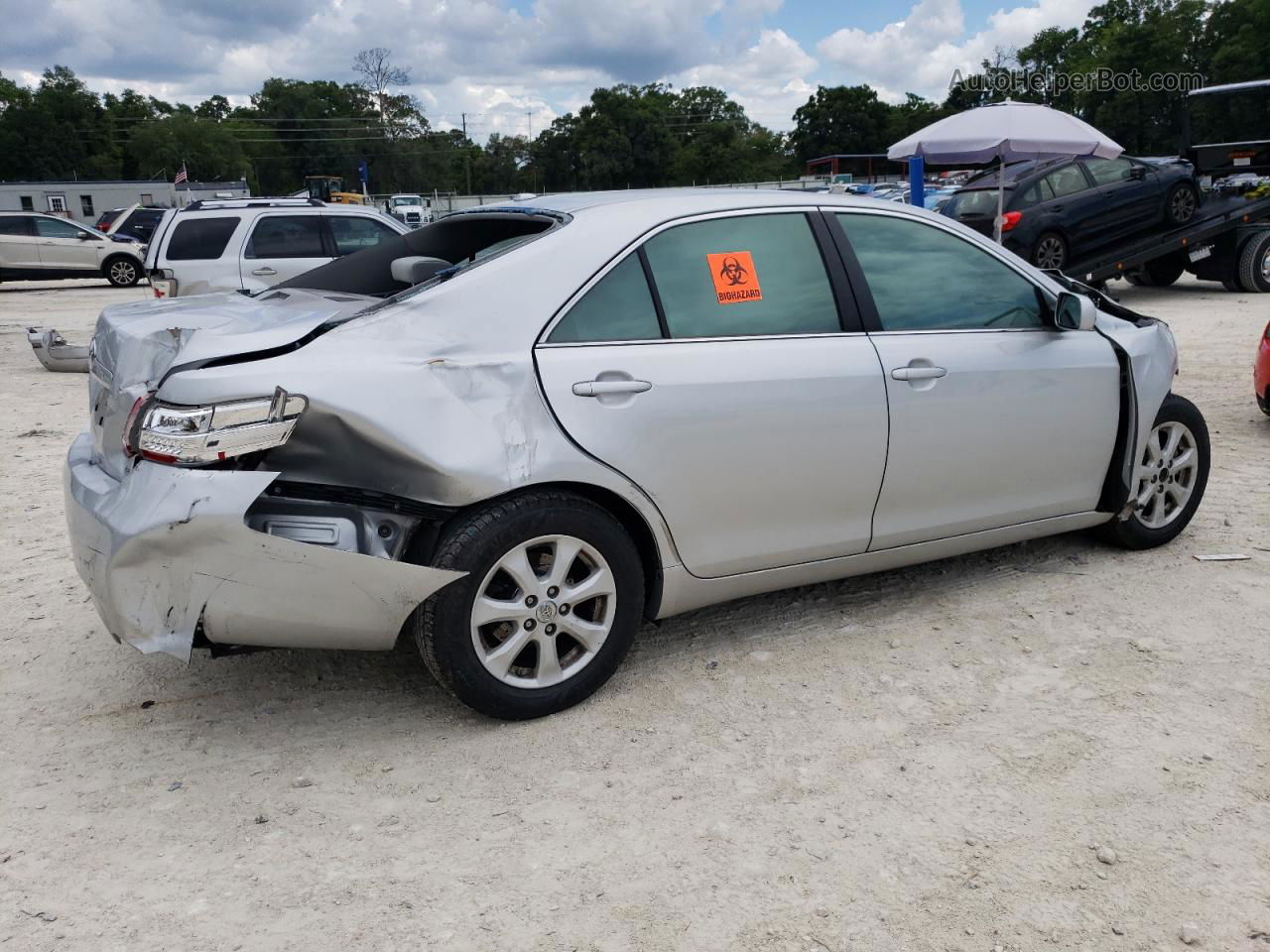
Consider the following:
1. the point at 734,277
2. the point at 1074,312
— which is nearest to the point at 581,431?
the point at 734,277

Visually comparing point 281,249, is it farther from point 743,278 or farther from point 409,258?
point 743,278

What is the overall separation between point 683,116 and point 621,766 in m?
122

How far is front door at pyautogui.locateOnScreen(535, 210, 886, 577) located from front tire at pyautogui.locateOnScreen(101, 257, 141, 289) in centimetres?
2355

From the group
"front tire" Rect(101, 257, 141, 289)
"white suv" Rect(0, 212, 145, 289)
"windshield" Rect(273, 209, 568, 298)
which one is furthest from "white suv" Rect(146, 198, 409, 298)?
"front tire" Rect(101, 257, 141, 289)

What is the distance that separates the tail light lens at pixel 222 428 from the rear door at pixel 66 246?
76.9 feet

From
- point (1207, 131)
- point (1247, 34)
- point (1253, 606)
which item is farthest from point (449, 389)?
point (1247, 34)

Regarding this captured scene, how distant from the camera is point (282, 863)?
8.68 feet

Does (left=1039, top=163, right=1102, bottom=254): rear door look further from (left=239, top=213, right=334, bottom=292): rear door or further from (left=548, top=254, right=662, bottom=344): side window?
(left=548, top=254, right=662, bottom=344): side window

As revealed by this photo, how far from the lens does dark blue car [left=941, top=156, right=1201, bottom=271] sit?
1325cm

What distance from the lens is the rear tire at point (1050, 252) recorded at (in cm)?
1322

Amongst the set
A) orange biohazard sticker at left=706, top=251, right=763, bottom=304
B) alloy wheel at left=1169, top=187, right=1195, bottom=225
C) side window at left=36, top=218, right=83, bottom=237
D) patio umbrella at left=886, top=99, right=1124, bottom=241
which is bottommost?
side window at left=36, top=218, right=83, bottom=237

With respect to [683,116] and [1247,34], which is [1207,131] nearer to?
[1247,34]

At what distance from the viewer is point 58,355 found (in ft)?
36.2

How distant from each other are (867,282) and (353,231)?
859cm
